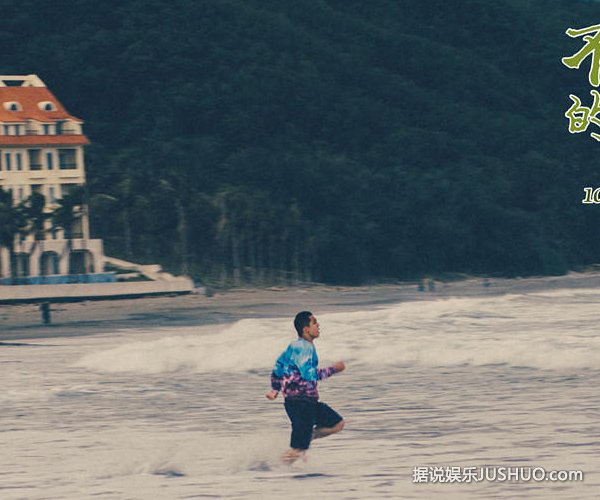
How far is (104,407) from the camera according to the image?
75.1 feet

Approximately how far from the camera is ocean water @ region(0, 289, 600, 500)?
579 inches

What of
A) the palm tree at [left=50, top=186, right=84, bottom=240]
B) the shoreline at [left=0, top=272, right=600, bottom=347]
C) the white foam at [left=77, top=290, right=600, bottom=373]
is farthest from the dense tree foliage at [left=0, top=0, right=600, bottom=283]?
the white foam at [left=77, top=290, right=600, bottom=373]

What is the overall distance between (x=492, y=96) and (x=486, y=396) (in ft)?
469

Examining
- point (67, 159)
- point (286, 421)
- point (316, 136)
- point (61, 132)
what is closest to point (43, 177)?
point (67, 159)

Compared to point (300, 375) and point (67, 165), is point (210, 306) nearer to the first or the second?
point (67, 165)

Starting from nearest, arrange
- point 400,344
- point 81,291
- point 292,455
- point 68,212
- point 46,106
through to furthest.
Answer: point 292,455 < point 400,344 < point 81,291 < point 68,212 < point 46,106

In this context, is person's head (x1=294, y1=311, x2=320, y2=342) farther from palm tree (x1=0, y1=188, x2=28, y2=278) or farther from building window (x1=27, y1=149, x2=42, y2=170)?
building window (x1=27, y1=149, x2=42, y2=170)

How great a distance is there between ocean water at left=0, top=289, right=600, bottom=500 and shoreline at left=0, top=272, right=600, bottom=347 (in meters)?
16.5

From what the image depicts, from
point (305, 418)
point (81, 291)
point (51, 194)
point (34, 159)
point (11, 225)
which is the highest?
point (34, 159)

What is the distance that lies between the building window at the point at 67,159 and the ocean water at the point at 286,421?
5177cm

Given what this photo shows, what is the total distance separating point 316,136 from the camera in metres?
139

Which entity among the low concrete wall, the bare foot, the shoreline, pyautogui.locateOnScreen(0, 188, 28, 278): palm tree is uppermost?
pyautogui.locateOnScreen(0, 188, 28, 278): palm tree

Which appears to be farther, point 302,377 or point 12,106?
point 12,106

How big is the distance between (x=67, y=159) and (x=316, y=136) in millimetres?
50268
